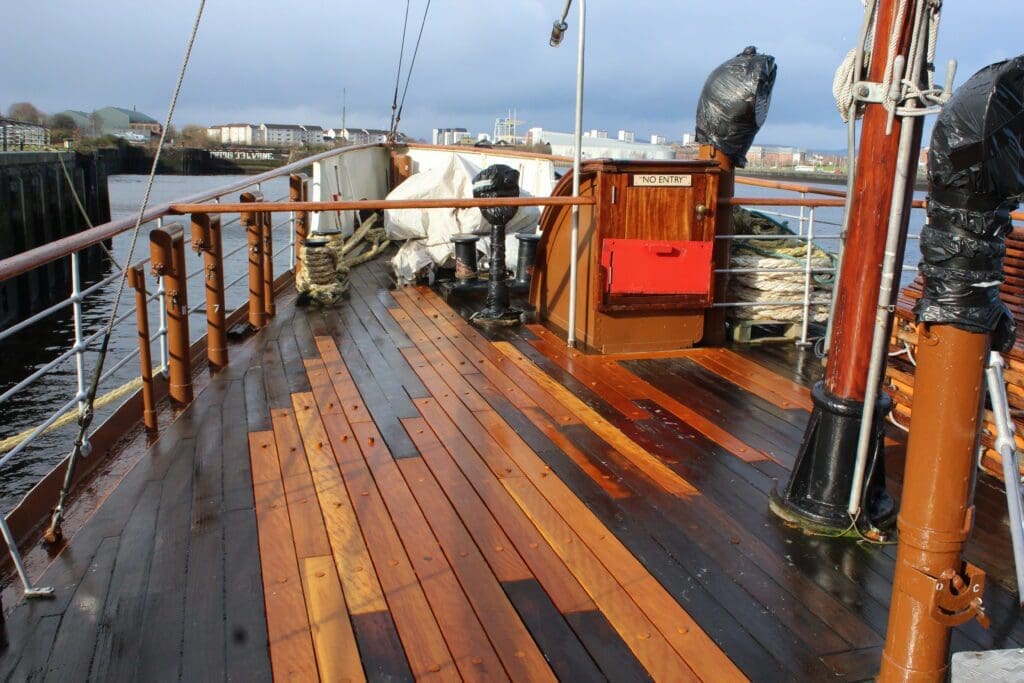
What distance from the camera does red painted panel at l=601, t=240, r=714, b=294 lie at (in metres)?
5.11

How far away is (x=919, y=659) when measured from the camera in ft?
6.05

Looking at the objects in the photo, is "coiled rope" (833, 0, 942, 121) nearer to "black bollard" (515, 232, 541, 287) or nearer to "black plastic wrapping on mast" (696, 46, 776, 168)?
"black plastic wrapping on mast" (696, 46, 776, 168)

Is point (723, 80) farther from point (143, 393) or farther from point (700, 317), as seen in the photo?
point (143, 393)

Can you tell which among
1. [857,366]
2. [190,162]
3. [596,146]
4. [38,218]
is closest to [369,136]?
[190,162]

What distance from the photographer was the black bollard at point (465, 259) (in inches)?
291

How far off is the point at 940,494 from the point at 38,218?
27.1 meters

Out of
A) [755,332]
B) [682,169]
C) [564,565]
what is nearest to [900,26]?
[564,565]

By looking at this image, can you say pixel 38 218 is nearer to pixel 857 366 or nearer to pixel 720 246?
pixel 720 246

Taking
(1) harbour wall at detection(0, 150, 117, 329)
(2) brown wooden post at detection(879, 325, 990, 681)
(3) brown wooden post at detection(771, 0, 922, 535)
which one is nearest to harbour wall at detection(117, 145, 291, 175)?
(1) harbour wall at detection(0, 150, 117, 329)

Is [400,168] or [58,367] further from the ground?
[400,168]

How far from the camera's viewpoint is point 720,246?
542cm

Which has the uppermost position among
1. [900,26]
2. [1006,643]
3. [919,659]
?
[900,26]

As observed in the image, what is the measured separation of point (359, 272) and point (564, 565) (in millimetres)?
6291

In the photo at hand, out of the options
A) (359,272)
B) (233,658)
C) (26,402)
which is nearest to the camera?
(233,658)
